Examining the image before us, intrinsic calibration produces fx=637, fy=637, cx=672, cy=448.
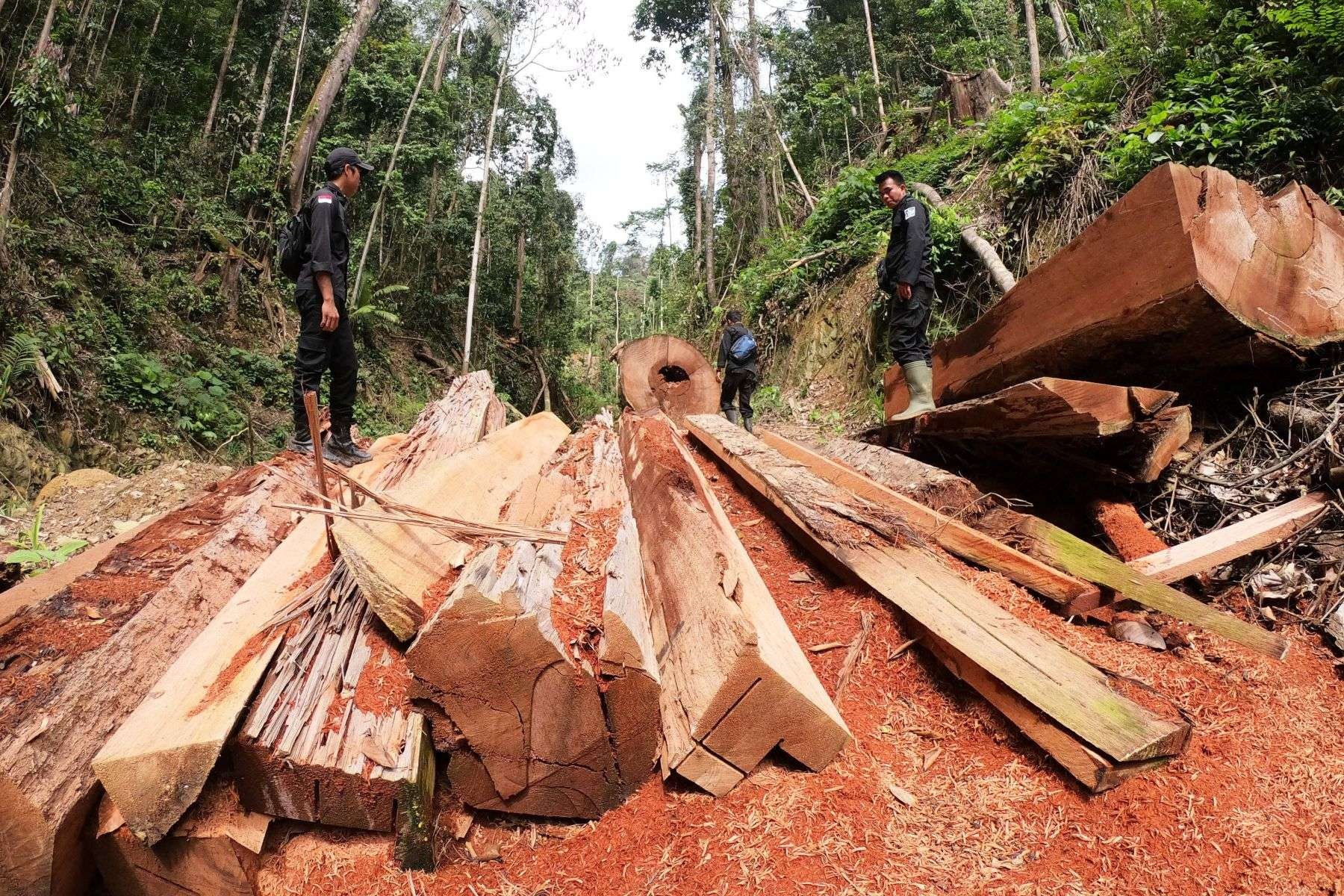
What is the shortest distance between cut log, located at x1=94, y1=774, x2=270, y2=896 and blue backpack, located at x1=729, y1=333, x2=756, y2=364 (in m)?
6.49

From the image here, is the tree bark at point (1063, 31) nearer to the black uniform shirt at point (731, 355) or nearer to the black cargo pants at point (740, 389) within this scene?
the black uniform shirt at point (731, 355)

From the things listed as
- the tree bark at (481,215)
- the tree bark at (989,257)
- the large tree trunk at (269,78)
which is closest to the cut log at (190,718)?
the tree bark at (989,257)

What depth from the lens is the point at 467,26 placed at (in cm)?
2288

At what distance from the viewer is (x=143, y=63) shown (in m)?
14.7

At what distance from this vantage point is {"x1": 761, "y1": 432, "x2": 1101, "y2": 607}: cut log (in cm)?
243

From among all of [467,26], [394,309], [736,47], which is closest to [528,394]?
[394,309]

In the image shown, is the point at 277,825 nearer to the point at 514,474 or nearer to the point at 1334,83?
the point at 514,474

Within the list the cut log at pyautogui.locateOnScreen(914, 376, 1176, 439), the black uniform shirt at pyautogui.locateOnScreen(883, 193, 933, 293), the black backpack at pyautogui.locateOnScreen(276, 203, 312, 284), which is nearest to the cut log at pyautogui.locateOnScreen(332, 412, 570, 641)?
the black backpack at pyautogui.locateOnScreen(276, 203, 312, 284)

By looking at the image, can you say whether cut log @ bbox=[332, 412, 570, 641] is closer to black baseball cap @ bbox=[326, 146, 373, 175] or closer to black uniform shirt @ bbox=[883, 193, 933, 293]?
black baseball cap @ bbox=[326, 146, 373, 175]

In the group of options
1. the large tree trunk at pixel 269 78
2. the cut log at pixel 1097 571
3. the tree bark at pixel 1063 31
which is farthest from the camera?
the large tree trunk at pixel 269 78

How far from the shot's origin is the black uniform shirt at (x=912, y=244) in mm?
4535

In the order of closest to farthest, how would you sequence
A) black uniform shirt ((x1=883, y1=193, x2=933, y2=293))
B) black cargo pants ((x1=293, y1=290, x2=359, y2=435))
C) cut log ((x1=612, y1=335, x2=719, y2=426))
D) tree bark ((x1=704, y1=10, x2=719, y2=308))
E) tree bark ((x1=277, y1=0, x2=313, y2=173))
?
black cargo pants ((x1=293, y1=290, x2=359, y2=435)) → black uniform shirt ((x1=883, y1=193, x2=933, y2=293)) → cut log ((x1=612, y1=335, x2=719, y2=426)) → tree bark ((x1=277, y1=0, x2=313, y2=173)) → tree bark ((x1=704, y1=10, x2=719, y2=308))

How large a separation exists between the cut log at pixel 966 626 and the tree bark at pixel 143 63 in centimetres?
1797

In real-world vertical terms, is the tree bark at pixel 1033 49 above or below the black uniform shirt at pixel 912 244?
above
